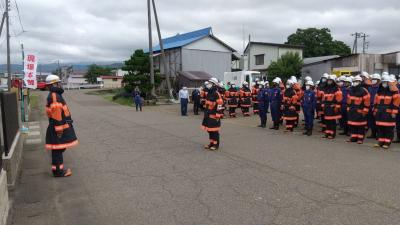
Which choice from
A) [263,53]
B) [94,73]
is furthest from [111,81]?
[263,53]

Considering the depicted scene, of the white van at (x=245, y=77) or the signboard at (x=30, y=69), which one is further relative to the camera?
the white van at (x=245, y=77)

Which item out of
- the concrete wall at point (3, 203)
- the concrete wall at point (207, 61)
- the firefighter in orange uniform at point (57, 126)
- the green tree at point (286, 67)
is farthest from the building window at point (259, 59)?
the concrete wall at point (3, 203)

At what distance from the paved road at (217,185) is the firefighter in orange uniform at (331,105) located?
1.10 m

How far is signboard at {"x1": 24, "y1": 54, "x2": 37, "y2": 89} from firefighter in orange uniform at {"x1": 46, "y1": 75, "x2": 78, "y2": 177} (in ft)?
36.3

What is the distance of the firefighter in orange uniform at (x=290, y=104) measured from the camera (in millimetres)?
13023

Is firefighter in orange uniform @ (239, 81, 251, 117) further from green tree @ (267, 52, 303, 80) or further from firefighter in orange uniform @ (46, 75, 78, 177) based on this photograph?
green tree @ (267, 52, 303, 80)

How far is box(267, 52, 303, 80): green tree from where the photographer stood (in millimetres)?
39062

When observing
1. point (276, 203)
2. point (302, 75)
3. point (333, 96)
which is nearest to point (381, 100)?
point (333, 96)

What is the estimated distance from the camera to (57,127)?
711 centimetres

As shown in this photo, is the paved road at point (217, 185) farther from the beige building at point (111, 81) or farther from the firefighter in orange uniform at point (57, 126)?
the beige building at point (111, 81)

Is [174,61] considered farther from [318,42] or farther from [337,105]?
[318,42]

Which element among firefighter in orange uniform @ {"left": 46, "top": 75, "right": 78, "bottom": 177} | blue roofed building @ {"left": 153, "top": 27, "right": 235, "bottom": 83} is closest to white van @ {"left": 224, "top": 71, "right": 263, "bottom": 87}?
blue roofed building @ {"left": 153, "top": 27, "right": 235, "bottom": 83}

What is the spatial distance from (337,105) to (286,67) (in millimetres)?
28992

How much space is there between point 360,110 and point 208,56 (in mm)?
29437
